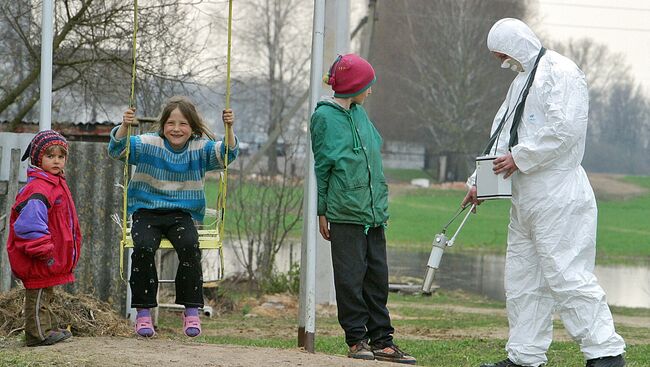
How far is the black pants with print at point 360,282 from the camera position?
6.84 metres

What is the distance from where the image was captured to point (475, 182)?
23.5ft

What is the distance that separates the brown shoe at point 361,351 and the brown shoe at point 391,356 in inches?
4.0

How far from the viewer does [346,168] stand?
678 centimetres

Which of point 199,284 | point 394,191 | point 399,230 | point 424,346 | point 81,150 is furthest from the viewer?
point 394,191

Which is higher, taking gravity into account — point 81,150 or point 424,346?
point 81,150

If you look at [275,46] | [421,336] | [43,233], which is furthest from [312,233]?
[275,46]

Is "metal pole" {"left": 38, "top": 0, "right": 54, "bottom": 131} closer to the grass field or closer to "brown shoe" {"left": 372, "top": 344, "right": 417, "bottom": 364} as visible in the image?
"brown shoe" {"left": 372, "top": 344, "right": 417, "bottom": 364}

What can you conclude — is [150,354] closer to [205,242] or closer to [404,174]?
[205,242]

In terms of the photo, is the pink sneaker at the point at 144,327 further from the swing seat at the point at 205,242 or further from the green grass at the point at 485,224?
the green grass at the point at 485,224

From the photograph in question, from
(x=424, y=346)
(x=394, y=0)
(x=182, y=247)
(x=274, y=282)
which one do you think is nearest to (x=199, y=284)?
(x=182, y=247)

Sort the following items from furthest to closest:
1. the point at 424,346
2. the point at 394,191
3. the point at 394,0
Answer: the point at 394,191 → the point at 394,0 → the point at 424,346

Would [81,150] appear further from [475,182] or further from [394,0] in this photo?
[394,0]

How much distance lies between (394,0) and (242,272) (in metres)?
22.4

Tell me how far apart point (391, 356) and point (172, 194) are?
1677 mm
